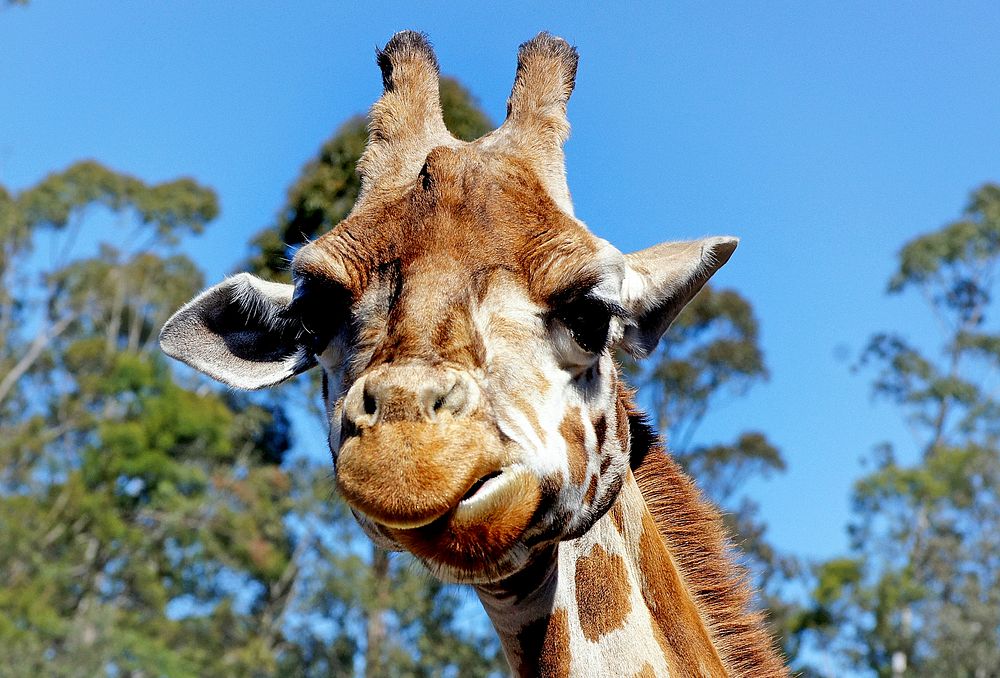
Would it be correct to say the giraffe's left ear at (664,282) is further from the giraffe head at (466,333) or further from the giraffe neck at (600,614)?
the giraffe neck at (600,614)

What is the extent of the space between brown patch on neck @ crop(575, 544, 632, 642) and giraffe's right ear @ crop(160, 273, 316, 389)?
144 centimetres

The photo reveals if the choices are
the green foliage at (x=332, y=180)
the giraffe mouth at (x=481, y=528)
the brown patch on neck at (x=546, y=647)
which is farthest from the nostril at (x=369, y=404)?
the green foliage at (x=332, y=180)

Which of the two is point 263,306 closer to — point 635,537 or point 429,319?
point 429,319

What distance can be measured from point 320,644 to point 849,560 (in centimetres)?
1666

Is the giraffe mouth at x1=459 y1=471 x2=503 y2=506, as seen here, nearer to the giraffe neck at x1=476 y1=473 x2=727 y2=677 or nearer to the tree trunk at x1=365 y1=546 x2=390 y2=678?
the giraffe neck at x1=476 y1=473 x2=727 y2=677

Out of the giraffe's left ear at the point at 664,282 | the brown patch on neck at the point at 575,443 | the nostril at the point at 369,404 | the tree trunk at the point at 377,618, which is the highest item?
the tree trunk at the point at 377,618

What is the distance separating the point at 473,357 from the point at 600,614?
3.97ft

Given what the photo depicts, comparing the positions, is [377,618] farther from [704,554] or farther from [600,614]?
[600,614]

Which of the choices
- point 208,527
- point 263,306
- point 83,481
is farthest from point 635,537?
point 83,481

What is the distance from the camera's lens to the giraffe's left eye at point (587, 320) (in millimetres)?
3490

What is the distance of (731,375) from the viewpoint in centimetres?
2972

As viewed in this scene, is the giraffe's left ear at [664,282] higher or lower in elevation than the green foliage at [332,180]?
lower

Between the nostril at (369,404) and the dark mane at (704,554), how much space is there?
5.46 ft

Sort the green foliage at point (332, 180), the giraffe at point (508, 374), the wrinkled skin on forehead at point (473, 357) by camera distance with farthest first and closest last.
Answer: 1. the green foliage at point (332, 180)
2. the giraffe at point (508, 374)
3. the wrinkled skin on forehead at point (473, 357)
